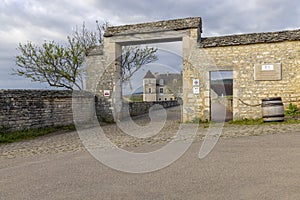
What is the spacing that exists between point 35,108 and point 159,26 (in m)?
6.61

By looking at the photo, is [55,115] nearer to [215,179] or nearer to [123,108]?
[123,108]

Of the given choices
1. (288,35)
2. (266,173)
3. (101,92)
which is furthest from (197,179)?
(101,92)

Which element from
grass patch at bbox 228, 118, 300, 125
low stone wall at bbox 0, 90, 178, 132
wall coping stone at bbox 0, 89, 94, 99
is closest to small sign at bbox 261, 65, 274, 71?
grass patch at bbox 228, 118, 300, 125

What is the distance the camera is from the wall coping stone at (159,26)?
11703mm

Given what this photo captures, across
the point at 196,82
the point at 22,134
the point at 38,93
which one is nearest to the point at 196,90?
the point at 196,82

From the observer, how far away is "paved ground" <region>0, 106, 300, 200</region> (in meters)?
3.46

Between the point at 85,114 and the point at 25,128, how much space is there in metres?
3.43

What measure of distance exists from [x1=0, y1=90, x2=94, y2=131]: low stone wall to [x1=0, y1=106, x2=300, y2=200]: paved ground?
3.19 m

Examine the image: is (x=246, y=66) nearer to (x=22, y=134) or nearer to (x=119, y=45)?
(x=119, y=45)

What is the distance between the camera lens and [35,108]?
32.7 feet

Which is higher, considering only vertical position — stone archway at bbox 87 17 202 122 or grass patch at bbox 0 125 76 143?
stone archway at bbox 87 17 202 122

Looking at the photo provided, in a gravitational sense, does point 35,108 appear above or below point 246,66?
below

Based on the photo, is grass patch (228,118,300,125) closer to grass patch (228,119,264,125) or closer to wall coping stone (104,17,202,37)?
grass patch (228,119,264,125)

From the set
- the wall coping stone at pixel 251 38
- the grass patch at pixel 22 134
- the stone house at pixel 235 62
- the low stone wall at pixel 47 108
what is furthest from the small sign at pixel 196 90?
the grass patch at pixel 22 134
